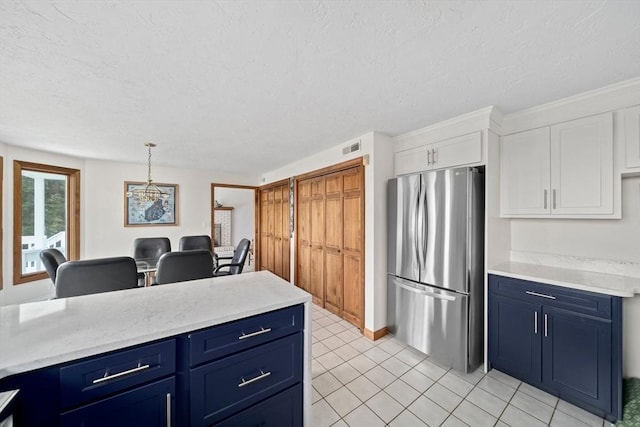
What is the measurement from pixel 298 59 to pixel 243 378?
1818 millimetres

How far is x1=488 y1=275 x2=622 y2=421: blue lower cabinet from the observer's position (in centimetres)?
160

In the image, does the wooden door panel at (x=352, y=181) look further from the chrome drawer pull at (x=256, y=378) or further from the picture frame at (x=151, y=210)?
the picture frame at (x=151, y=210)

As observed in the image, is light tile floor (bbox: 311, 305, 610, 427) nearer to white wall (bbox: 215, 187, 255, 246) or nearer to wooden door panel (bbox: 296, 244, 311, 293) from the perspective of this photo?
wooden door panel (bbox: 296, 244, 311, 293)

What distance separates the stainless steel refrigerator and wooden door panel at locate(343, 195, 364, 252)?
45 cm

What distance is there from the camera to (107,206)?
4.46 m

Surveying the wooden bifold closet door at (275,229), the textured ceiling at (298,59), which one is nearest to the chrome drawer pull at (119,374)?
the textured ceiling at (298,59)

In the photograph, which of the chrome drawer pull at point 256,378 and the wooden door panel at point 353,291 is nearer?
the chrome drawer pull at point 256,378

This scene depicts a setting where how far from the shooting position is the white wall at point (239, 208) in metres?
8.08

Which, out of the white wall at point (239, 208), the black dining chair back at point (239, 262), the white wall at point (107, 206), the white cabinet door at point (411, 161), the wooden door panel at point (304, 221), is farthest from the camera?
the white wall at point (239, 208)

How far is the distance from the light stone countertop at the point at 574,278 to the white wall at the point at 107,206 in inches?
201

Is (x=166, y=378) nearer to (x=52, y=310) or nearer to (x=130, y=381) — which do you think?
(x=130, y=381)

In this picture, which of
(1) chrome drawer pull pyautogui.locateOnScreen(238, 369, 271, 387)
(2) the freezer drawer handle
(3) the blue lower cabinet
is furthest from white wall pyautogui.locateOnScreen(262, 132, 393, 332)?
(1) chrome drawer pull pyautogui.locateOnScreen(238, 369, 271, 387)

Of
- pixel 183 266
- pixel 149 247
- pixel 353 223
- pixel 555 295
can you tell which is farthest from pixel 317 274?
pixel 149 247

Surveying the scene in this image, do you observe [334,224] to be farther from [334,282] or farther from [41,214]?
[41,214]
